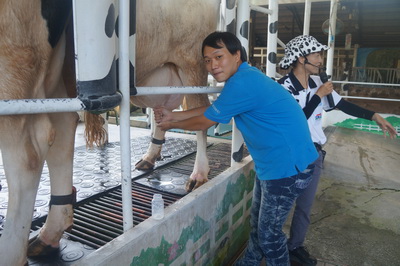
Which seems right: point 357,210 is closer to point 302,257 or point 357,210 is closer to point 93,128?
point 302,257

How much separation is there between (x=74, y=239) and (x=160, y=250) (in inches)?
26.1

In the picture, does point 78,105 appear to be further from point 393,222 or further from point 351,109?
point 393,222

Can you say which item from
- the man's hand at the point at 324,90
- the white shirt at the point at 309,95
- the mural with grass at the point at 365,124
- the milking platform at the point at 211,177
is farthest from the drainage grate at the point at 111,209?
the mural with grass at the point at 365,124

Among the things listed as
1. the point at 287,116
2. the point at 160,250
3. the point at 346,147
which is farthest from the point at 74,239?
the point at 346,147

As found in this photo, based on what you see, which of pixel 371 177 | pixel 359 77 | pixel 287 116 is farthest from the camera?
pixel 359 77

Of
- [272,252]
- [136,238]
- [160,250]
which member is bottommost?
[272,252]

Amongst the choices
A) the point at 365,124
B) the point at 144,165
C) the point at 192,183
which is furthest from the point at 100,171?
the point at 365,124

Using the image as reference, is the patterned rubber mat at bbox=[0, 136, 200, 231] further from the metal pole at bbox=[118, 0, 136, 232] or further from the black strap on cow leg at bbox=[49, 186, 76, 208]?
the metal pole at bbox=[118, 0, 136, 232]

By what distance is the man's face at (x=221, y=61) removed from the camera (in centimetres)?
181

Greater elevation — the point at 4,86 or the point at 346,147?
the point at 4,86

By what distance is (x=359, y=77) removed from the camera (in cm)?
1520

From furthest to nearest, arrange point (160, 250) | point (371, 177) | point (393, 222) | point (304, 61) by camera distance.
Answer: point (371, 177) < point (393, 222) < point (304, 61) < point (160, 250)

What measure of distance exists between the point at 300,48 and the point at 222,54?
2.37 feet

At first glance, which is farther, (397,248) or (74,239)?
(397,248)
